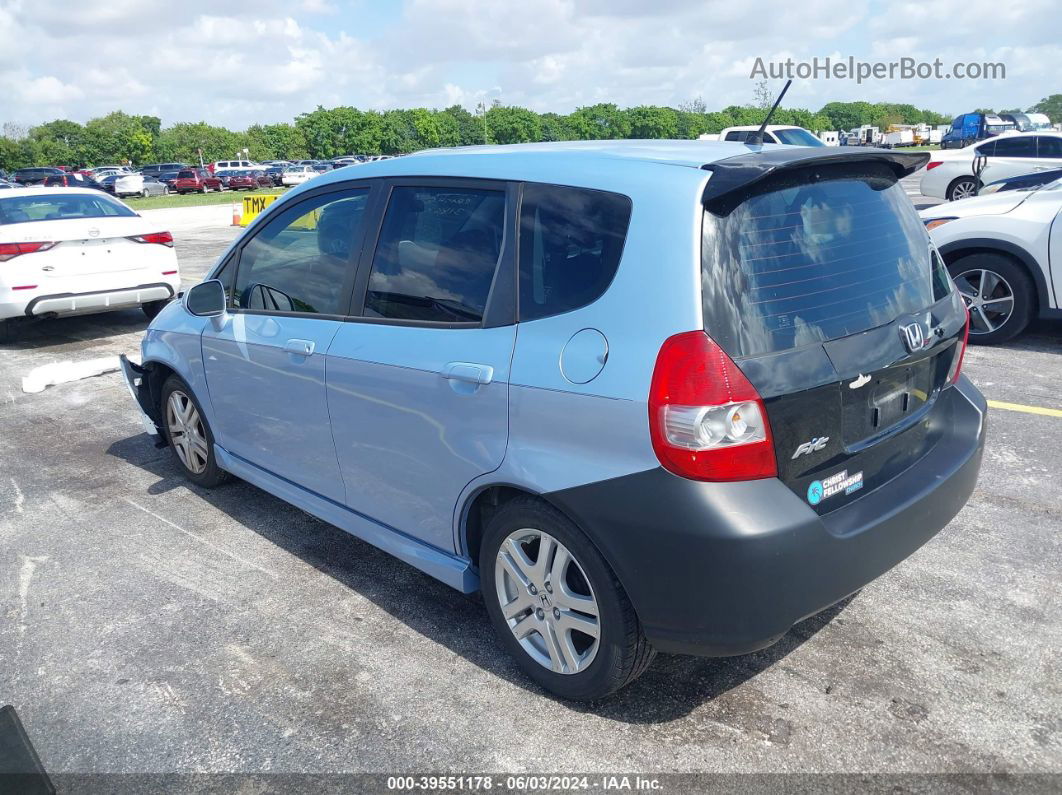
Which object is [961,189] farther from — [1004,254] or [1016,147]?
[1004,254]

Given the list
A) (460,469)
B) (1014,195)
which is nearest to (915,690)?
(460,469)

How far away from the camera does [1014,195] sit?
741cm

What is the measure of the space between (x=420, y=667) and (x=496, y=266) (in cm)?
146

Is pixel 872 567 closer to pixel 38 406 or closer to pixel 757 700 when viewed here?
pixel 757 700

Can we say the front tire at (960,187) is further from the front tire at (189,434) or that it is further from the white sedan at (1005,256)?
the front tire at (189,434)

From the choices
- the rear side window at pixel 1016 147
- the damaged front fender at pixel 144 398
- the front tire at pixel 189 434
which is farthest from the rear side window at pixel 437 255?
the rear side window at pixel 1016 147

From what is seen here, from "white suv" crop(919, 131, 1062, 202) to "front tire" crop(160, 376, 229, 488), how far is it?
55.6 ft

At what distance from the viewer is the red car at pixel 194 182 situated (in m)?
53.1

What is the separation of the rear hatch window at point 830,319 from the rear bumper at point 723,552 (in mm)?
128

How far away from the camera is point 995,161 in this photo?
704 inches

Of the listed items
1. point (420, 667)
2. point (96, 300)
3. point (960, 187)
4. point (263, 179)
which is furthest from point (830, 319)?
point (263, 179)

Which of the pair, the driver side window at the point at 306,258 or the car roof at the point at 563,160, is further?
the driver side window at the point at 306,258

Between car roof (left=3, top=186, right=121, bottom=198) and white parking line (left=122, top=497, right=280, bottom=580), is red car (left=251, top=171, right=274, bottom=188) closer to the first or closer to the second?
car roof (left=3, top=186, right=121, bottom=198)

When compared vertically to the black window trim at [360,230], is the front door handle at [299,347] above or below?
below
